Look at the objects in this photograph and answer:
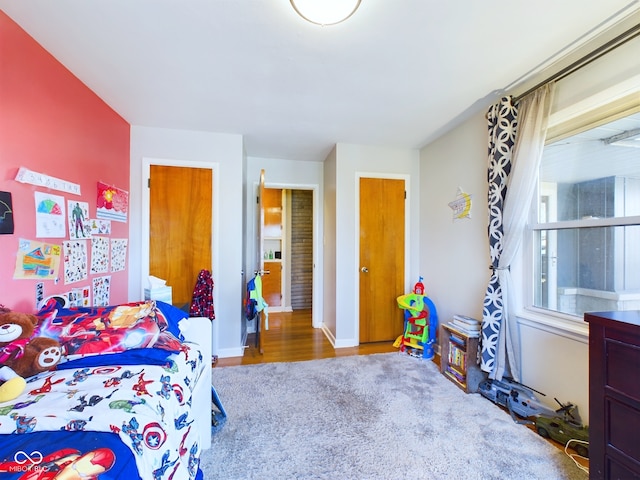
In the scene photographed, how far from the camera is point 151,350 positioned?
1.24 meters

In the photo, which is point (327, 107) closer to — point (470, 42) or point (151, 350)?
point (470, 42)

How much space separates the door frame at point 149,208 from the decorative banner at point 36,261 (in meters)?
0.95

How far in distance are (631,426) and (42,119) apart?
336 cm

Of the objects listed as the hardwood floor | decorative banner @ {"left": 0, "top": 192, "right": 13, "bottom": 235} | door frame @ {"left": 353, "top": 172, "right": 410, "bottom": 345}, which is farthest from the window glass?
decorative banner @ {"left": 0, "top": 192, "right": 13, "bottom": 235}

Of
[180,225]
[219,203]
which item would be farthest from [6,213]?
[219,203]

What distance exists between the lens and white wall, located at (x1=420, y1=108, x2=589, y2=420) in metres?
1.72

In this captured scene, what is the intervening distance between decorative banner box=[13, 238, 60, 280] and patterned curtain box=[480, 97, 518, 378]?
3.11 m

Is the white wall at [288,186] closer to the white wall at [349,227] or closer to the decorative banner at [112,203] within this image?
the white wall at [349,227]

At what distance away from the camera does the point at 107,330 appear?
127cm

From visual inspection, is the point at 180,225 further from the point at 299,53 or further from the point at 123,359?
the point at 299,53

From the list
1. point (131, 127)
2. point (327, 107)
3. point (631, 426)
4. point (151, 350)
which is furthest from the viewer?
point (131, 127)

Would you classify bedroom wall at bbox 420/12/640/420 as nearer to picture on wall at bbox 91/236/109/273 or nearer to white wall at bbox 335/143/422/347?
white wall at bbox 335/143/422/347

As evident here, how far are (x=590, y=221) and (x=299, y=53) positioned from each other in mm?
2132

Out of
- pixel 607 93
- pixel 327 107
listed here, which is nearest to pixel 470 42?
pixel 607 93
